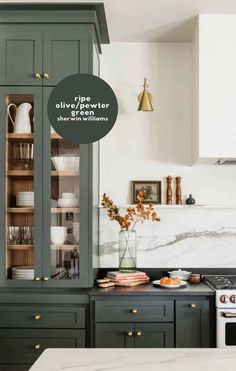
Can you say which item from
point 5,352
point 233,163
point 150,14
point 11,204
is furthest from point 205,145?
point 5,352

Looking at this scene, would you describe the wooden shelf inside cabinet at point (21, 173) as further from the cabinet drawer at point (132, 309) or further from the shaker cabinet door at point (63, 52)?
the cabinet drawer at point (132, 309)

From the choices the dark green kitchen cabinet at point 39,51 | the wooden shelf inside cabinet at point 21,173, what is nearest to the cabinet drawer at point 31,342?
the wooden shelf inside cabinet at point 21,173

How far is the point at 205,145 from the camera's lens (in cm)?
341

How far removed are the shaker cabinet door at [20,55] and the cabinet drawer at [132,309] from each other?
1.52 m

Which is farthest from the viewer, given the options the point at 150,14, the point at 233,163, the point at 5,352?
the point at 233,163

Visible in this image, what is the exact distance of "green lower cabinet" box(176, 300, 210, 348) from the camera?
10.3 feet

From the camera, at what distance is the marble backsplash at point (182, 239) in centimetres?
379

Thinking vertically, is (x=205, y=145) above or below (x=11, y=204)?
above

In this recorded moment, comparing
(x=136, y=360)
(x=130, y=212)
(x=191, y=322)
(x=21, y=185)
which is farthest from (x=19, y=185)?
(x=136, y=360)

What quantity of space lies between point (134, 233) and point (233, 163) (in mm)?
918

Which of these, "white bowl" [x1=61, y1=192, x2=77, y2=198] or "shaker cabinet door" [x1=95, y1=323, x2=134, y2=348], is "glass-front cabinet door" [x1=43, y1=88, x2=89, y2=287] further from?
"shaker cabinet door" [x1=95, y1=323, x2=134, y2=348]

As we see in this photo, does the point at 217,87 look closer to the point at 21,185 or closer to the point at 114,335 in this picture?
the point at 21,185

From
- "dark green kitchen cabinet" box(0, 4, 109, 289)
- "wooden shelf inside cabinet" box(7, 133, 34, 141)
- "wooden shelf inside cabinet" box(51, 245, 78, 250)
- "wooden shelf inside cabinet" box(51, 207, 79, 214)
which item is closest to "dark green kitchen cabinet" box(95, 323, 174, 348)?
"dark green kitchen cabinet" box(0, 4, 109, 289)

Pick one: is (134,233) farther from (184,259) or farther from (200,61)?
(200,61)
